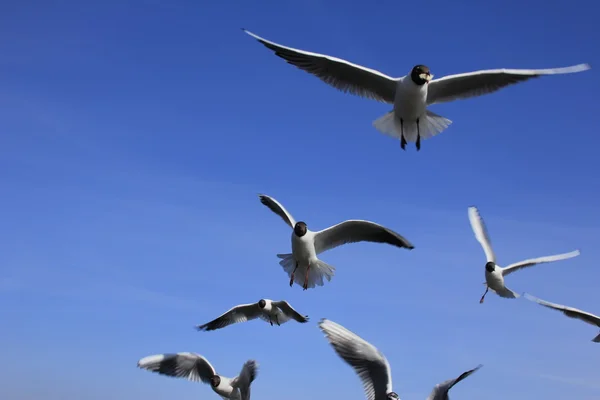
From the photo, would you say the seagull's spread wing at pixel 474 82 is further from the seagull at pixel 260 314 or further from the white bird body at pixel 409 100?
the seagull at pixel 260 314

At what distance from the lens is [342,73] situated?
454 inches

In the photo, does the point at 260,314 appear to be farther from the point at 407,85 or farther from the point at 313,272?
the point at 407,85

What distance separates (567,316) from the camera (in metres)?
15.8

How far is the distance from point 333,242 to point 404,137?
221cm

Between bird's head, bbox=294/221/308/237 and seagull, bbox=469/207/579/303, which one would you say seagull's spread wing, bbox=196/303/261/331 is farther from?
seagull, bbox=469/207/579/303

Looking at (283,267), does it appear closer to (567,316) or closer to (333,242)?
(333,242)

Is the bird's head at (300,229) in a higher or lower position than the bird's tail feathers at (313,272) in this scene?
higher

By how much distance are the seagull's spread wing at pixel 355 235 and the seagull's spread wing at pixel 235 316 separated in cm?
410

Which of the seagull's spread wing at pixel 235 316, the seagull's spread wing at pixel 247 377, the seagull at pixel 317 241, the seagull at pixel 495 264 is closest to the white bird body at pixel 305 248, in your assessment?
the seagull at pixel 317 241

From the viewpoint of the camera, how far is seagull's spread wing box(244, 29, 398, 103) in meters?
11.0

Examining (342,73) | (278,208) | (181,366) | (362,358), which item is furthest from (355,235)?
(181,366)

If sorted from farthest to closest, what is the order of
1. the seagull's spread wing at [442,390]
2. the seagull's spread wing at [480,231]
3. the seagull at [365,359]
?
the seagull's spread wing at [480,231]
the seagull at [365,359]
the seagull's spread wing at [442,390]

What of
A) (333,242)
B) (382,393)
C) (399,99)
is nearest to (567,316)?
(333,242)

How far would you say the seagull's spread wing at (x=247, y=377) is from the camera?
39.5 ft
